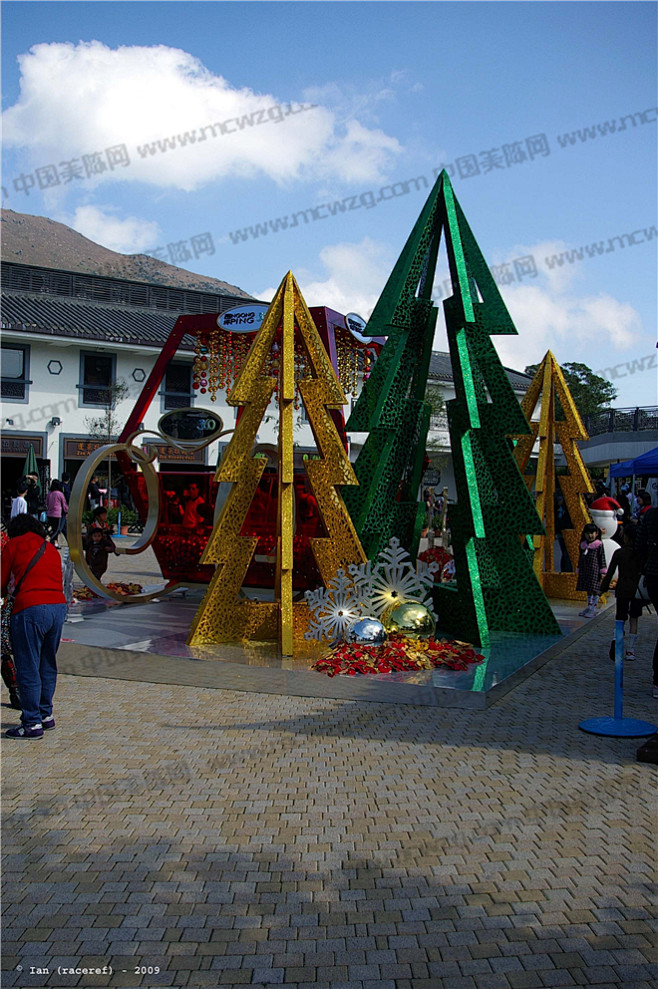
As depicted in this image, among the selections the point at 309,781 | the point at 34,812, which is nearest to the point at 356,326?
the point at 309,781

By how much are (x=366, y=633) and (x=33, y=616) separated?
345cm

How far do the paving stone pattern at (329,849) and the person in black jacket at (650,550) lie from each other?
3.24 ft

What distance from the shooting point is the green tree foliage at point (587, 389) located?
44969 mm

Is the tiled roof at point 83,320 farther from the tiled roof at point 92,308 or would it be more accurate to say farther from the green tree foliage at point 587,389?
the green tree foliage at point 587,389

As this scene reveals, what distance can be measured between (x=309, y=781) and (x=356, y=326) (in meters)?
7.22

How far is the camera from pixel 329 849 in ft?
13.8

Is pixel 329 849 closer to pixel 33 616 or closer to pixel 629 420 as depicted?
pixel 33 616

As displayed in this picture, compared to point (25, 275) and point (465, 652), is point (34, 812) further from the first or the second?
point (25, 275)

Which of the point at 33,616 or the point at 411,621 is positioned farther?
the point at 411,621

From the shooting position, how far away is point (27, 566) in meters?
6.03

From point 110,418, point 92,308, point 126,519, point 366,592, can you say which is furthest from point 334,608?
point 92,308

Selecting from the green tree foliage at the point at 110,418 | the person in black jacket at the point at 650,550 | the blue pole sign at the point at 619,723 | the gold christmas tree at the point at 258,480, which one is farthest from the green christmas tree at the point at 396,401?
the green tree foliage at the point at 110,418

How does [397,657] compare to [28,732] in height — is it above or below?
above

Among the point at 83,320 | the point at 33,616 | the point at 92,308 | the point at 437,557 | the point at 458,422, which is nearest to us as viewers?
the point at 33,616
